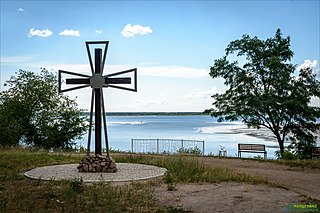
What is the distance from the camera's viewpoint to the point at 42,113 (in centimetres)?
2562

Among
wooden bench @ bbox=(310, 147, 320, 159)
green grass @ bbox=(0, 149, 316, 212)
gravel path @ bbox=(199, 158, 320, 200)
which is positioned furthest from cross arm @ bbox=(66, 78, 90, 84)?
wooden bench @ bbox=(310, 147, 320, 159)

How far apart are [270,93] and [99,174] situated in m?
13.5

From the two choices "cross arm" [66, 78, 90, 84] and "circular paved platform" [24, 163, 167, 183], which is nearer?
"circular paved platform" [24, 163, 167, 183]

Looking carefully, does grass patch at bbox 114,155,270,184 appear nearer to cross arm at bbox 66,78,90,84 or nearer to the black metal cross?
the black metal cross

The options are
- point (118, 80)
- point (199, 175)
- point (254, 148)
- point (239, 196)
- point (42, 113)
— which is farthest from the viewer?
point (42, 113)

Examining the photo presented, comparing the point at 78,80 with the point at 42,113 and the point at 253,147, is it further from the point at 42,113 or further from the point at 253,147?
the point at 42,113

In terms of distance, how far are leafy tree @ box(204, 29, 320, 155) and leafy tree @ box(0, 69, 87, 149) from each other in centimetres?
982

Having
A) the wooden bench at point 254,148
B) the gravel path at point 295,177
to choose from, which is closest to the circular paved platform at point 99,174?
the gravel path at point 295,177

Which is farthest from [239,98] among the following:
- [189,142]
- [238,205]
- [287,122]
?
[238,205]

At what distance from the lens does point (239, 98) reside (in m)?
21.6

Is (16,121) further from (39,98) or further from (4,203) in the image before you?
(4,203)

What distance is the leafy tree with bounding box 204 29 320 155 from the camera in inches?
806

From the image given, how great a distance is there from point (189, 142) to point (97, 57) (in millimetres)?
14460

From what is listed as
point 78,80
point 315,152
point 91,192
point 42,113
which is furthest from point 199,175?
point 42,113
